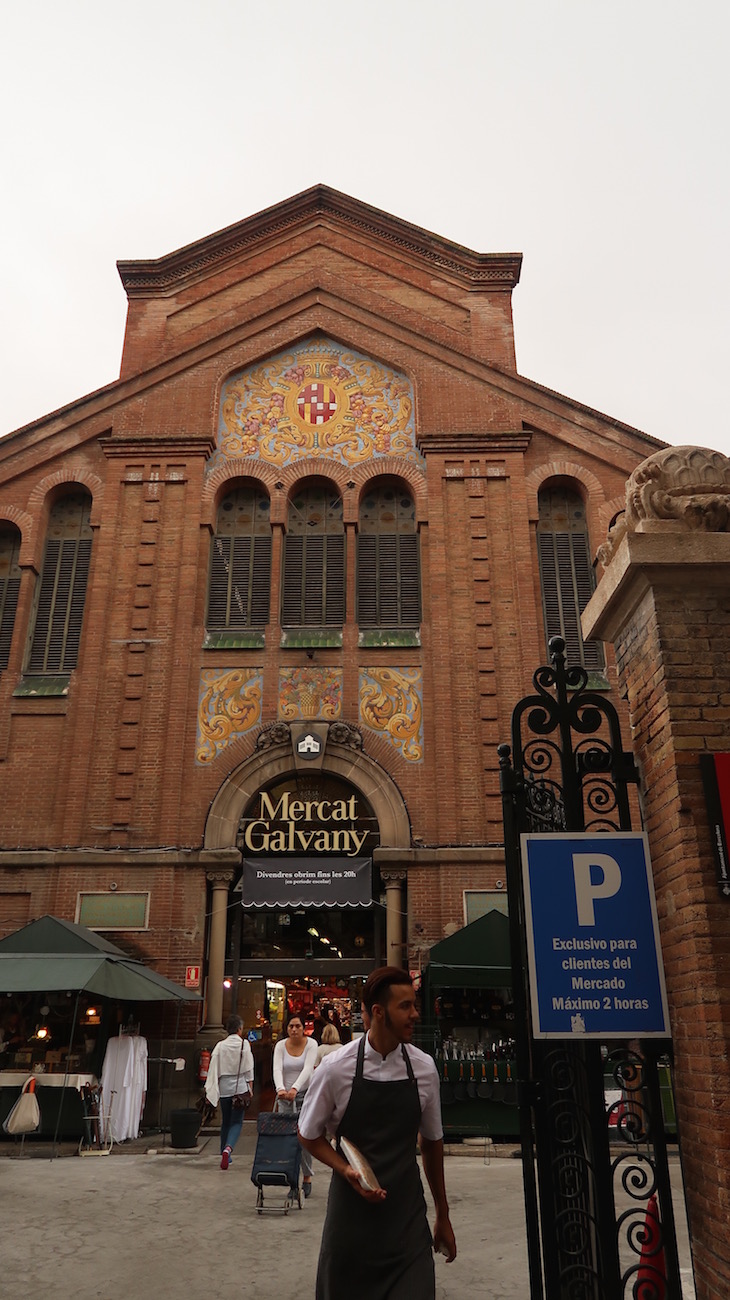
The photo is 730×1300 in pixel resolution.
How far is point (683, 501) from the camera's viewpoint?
4.90 metres

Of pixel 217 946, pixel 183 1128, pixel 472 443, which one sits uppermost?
pixel 472 443

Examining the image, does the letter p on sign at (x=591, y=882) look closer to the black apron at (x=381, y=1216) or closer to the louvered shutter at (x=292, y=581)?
the black apron at (x=381, y=1216)

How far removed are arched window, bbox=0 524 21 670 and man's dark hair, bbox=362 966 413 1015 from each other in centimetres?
1581

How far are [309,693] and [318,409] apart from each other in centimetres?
647

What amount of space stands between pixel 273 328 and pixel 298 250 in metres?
2.78

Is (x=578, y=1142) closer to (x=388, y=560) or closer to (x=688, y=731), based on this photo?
(x=688, y=731)

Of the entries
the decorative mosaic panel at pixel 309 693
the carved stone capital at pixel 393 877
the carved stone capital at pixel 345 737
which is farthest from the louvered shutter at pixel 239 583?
the carved stone capital at pixel 393 877

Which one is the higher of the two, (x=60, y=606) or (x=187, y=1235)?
(x=60, y=606)

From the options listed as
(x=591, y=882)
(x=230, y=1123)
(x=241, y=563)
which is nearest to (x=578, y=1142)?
(x=591, y=882)

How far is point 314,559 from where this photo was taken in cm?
1883

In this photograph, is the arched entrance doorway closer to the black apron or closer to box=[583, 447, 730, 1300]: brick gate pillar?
box=[583, 447, 730, 1300]: brick gate pillar

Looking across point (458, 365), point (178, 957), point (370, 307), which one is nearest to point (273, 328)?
point (370, 307)

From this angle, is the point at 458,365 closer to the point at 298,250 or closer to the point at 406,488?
the point at 406,488

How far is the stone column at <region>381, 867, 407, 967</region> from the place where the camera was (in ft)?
51.0
